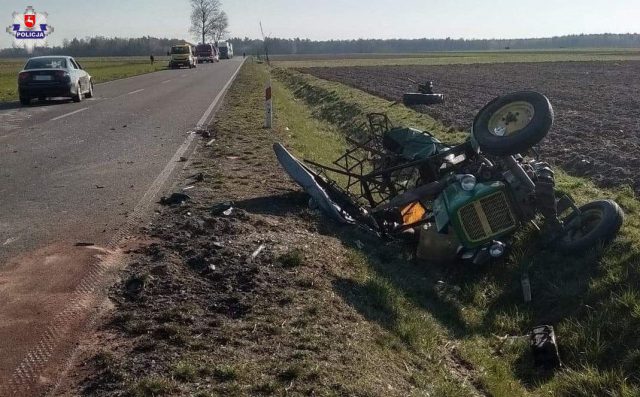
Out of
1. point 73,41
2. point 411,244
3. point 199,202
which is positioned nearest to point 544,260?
point 411,244

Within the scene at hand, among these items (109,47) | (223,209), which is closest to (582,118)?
(223,209)

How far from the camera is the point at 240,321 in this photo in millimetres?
4113

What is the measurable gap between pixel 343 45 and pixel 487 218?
18349 cm

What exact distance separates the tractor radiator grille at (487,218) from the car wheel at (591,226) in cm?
78

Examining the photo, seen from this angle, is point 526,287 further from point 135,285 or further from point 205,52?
point 205,52

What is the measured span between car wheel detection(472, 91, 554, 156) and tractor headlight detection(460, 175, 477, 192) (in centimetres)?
48

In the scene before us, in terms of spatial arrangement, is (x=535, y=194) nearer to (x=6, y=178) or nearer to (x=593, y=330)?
(x=593, y=330)

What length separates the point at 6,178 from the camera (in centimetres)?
820

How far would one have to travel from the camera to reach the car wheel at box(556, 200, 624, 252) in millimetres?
6309

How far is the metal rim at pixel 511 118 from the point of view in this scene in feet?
22.4

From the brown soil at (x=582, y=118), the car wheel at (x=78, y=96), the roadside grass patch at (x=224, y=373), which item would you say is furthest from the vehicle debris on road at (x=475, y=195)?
the car wheel at (x=78, y=96)

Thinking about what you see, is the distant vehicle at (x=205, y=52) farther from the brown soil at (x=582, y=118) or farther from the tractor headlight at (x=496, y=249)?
the tractor headlight at (x=496, y=249)

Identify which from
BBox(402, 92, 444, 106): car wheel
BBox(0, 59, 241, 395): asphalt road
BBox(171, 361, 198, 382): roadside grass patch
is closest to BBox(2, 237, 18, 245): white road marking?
BBox(0, 59, 241, 395): asphalt road

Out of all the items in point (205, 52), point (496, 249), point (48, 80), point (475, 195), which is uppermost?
point (48, 80)
